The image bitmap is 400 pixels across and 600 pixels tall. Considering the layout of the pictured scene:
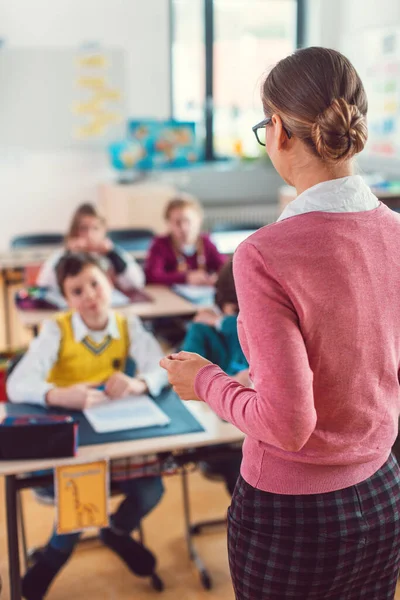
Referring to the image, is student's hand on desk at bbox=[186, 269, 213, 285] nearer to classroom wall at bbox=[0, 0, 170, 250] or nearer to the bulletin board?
the bulletin board

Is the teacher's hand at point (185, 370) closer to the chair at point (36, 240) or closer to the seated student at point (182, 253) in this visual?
the seated student at point (182, 253)

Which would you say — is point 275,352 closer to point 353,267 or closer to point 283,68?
point 353,267

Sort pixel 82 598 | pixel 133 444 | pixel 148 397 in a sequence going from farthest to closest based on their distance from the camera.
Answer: pixel 82 598
pixel 148 397
pixel 133 444

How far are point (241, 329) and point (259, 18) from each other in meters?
5.91

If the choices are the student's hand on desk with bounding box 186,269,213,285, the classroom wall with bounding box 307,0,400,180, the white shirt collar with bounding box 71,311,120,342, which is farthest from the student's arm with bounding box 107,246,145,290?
the classroom wall with bounding box 307,0,400,180

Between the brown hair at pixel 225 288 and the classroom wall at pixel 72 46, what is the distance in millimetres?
4025

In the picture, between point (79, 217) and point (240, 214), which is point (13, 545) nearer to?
point (79, 217)

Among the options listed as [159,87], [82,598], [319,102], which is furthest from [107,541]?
[159,87]

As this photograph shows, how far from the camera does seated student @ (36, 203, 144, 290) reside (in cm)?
390

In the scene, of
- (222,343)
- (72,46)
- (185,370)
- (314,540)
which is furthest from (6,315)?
(314,540)

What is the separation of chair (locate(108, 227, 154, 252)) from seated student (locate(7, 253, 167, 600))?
87.5 inches

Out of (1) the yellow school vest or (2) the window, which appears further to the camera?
(2) the window

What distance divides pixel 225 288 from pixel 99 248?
178 cm

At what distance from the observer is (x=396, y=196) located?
341cm
